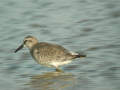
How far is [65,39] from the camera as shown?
42.2 ft

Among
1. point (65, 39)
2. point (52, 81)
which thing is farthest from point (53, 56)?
point (65, 39)

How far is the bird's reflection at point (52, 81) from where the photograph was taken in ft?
31.7

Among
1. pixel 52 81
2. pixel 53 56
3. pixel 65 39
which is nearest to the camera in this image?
pixel 52 81

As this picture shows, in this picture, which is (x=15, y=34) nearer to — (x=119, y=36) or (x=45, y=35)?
(x=45, y=35)

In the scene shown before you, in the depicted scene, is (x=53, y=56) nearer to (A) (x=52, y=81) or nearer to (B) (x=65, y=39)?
(A) (x=52, y=81)

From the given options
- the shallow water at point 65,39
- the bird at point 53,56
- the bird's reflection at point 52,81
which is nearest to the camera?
the bird's reflection at point 52,81

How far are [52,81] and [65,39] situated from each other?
2900mm

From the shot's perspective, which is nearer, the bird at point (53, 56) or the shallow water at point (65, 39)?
the shallow water at point (65, 39)

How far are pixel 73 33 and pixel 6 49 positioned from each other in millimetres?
2121

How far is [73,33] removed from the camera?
13.2m

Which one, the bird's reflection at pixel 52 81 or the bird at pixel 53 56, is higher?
the bird at pixel 53 56

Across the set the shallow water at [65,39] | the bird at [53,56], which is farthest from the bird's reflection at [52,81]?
the bird at [53,56]

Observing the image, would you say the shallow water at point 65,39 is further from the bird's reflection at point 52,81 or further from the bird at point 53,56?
the bird at point 53,56

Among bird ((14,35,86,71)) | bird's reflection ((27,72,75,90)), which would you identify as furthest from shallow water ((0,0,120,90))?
bird ((14,35,86,71))
